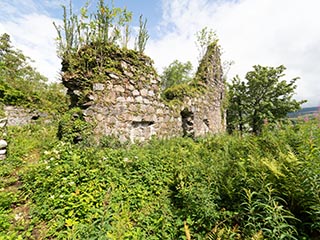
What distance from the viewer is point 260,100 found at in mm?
18281

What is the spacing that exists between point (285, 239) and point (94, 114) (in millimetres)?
4213

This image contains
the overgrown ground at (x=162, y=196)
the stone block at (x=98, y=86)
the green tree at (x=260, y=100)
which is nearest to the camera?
the overgrown ground at (x=162, y=196)

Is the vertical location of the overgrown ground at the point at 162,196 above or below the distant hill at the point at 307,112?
below

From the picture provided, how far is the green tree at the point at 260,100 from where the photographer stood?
56.5 feet

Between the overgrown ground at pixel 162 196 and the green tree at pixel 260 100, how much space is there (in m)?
14.5

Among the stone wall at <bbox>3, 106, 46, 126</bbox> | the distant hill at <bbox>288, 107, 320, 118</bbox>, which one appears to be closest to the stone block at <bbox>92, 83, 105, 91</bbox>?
the distant hill at <bbox>288, 107, 320, 118</bbox>

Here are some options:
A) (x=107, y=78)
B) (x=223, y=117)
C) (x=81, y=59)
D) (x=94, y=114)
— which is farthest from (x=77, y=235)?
(x=223, y=117)

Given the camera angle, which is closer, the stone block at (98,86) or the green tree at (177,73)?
the stone block at (98,86)

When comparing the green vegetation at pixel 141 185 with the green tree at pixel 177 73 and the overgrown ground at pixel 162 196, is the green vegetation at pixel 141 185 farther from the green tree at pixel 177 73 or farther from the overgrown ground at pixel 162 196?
the green tree at pixel 177 73

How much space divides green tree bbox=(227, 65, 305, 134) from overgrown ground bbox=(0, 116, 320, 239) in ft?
47.7

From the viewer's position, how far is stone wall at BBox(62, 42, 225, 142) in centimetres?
462

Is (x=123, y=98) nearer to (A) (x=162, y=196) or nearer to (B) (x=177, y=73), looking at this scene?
(A) (x=162, y=196)

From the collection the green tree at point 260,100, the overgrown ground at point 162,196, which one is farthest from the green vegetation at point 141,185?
the green tree at point 260,100

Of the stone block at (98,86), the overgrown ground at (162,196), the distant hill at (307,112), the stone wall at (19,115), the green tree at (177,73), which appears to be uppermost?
the green tree at (177,73)
